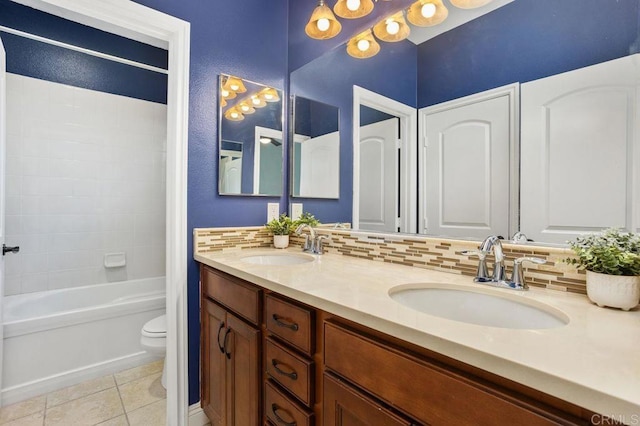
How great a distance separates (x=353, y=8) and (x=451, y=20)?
0.51m

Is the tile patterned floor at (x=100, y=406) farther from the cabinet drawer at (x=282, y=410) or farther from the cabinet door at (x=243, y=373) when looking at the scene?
the cabinet drawer at (x=282, y=410)

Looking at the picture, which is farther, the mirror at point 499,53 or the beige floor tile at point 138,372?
the beige floor tile at point 138,372

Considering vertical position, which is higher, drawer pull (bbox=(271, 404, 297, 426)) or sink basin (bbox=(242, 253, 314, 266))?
sink basin (bbox=(242, 253, 314, 266))

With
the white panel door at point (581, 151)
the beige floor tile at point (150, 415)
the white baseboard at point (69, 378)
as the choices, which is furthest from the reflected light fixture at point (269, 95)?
the white baseboard at point (69, 378)

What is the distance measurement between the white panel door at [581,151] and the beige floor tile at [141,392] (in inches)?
85.0

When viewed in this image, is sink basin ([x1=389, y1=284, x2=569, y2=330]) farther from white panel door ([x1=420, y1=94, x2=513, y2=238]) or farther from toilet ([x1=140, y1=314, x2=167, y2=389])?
toilet ([x1=140, y1=314, x2=167, y2=389])

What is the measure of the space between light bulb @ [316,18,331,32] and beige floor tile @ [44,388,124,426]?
7.78 ft

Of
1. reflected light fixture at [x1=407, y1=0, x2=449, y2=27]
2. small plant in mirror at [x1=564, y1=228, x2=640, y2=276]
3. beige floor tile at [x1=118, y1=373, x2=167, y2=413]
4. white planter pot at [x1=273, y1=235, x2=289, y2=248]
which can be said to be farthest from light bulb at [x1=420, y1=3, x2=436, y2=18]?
beige floor tile at [x1=118, y1=373, x2=167, y2=413]

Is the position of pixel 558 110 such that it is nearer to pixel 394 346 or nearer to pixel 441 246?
pixel 441 246

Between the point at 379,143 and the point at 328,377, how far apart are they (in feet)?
3.59

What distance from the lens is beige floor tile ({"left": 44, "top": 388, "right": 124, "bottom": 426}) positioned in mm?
1639

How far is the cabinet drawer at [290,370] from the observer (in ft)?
2.92

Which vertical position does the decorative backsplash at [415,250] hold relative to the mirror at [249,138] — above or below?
below

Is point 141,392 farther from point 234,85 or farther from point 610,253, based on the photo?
point 610,253
